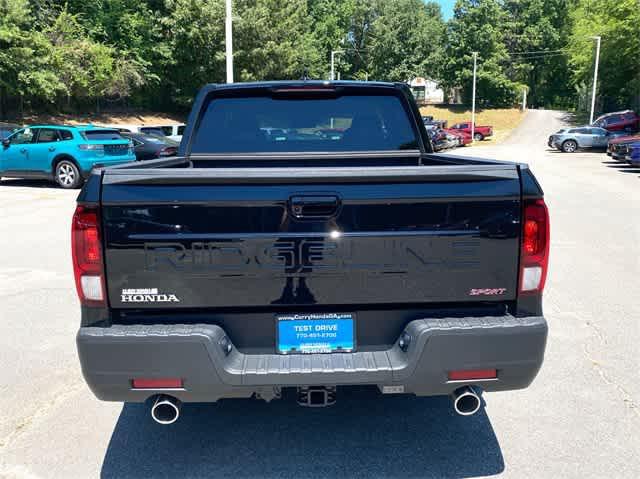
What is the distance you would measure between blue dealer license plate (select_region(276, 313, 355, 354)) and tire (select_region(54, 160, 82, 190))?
14.7m

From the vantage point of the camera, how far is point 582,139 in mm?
34094

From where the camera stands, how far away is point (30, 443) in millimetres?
3477

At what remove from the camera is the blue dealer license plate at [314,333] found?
9.43 ft

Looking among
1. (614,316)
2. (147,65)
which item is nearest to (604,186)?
(614,316)

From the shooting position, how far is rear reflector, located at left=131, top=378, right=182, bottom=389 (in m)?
2.77

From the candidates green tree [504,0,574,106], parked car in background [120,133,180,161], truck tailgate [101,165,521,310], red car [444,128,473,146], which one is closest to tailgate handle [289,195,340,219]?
truck tailgate [101,165,521,310]

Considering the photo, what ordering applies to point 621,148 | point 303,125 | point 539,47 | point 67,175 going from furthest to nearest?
point 539,47 < point 621,148 < point 67,175 < point 303,125

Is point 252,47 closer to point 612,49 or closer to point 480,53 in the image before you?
point 612,49

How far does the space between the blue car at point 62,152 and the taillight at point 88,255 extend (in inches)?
549

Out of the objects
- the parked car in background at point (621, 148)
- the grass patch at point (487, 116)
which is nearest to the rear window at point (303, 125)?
the parked car in background at point (621, 148)

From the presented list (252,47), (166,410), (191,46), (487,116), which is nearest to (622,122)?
(252,47)

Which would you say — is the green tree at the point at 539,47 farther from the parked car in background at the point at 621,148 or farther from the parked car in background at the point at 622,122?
the parked car in background at the point at 621,148

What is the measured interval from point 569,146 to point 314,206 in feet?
116

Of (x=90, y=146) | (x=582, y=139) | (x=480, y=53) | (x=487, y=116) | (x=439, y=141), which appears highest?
(x=480, y=53)
